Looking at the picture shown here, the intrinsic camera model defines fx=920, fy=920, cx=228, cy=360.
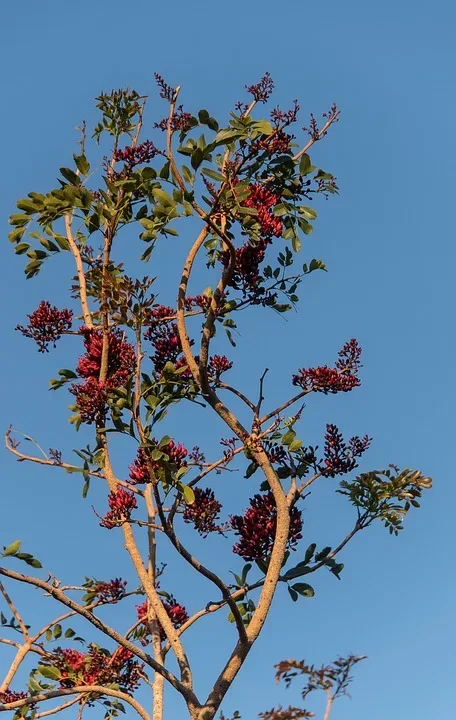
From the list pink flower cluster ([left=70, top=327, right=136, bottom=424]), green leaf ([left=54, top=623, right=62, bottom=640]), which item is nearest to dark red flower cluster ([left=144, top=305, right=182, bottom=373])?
pink flower cluster ([left=70, top=327, right=136, bottom=424])

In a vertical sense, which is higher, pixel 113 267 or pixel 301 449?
pixel 113 267

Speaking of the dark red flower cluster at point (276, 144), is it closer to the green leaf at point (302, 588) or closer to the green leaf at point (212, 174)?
the green leaf at point (212, 174)

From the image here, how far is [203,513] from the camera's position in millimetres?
5449

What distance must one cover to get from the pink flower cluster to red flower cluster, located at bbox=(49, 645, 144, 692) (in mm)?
1494

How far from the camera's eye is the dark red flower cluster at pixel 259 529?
5504 millimetres

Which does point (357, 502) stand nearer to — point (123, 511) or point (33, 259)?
point (123, 511)

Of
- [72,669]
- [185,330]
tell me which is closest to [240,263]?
[185,330]

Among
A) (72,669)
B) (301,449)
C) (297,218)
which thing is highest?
(297,218)

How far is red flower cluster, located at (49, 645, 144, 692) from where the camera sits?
228 inches

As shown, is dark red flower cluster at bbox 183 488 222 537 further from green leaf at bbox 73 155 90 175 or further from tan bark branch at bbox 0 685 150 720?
green leaf at bbox 73 155 90 175

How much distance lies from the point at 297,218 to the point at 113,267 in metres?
1.28

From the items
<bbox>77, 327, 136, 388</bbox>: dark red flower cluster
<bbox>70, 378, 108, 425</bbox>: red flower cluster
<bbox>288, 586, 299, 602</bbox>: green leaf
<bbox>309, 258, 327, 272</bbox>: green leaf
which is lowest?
<bbox>288, 586, 299, 602</bbox>: green leaf

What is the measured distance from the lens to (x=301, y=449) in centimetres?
577

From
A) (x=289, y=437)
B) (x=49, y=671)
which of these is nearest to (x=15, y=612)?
(x=49, y=671)
